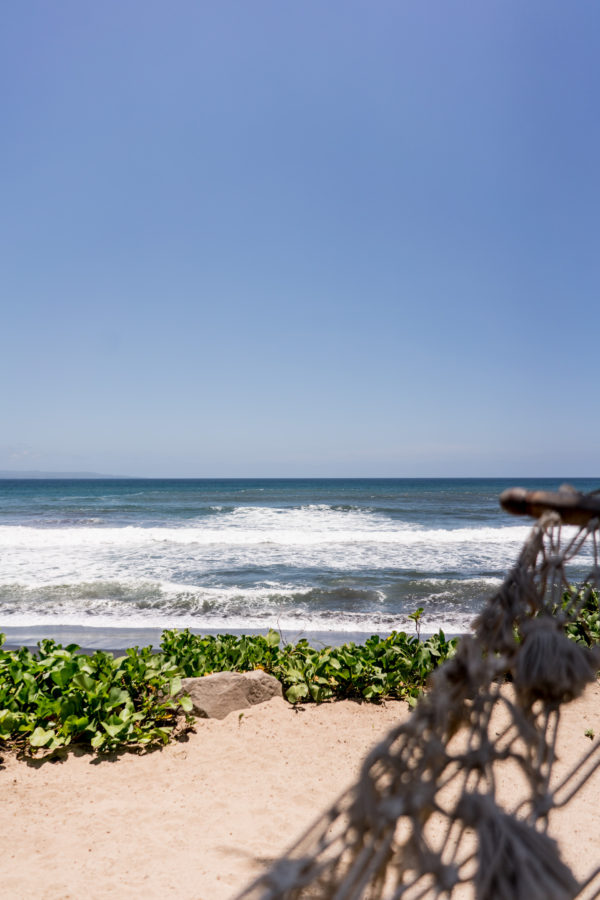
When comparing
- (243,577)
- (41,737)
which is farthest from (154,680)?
(243,577)

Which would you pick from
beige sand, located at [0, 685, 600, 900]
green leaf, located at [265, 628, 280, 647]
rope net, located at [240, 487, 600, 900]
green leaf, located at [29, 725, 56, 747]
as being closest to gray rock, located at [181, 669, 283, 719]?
beige sand, located at [0, 685, 600, 900]

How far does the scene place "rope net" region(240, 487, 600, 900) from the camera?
39.4 inches

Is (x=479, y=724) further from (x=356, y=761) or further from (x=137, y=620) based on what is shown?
(x=137, y=620)

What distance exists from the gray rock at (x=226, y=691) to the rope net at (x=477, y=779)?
3.84m

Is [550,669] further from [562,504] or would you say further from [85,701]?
[85,701]

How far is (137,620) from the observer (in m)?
9.05

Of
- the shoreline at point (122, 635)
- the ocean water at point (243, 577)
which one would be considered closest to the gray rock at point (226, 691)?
the shoreline at point (122, 635)

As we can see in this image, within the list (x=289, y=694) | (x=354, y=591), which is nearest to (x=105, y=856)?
(x=289, y=694)

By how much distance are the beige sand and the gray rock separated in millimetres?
155

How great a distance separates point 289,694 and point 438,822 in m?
1.98

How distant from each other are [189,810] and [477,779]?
2.94 m

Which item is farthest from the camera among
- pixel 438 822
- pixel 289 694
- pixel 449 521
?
pixel 449 521

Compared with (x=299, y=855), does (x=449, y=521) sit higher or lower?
lower

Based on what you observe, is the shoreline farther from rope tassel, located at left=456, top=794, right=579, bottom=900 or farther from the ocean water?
rope tassel, located at left=456, top=794, right=579, bottom=900
